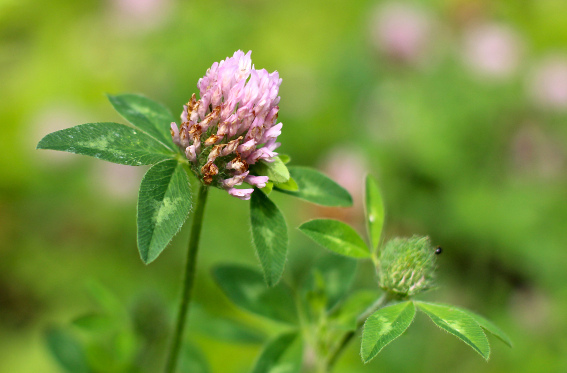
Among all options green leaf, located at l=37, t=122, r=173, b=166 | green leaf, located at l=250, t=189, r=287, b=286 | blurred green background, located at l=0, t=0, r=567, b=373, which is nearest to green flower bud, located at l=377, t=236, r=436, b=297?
green leaf, located at l=250, t=189, r=287, b=286

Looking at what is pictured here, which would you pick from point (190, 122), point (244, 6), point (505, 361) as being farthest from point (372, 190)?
point (244, 6)

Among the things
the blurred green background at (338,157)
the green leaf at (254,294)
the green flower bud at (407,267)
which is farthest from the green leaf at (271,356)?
the blurred green background at (338,157)

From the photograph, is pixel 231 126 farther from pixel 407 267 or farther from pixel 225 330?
pixel 225 330

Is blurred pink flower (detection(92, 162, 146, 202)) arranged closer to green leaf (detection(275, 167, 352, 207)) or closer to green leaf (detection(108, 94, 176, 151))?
green leaf (detection(108, 94, 176, 151))

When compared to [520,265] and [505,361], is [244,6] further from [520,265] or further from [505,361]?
[505,361]

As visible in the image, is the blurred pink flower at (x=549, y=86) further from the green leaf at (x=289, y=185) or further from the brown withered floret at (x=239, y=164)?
the brown withered floret at (x=239, y=164)

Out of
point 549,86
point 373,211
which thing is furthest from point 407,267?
point 549,86
